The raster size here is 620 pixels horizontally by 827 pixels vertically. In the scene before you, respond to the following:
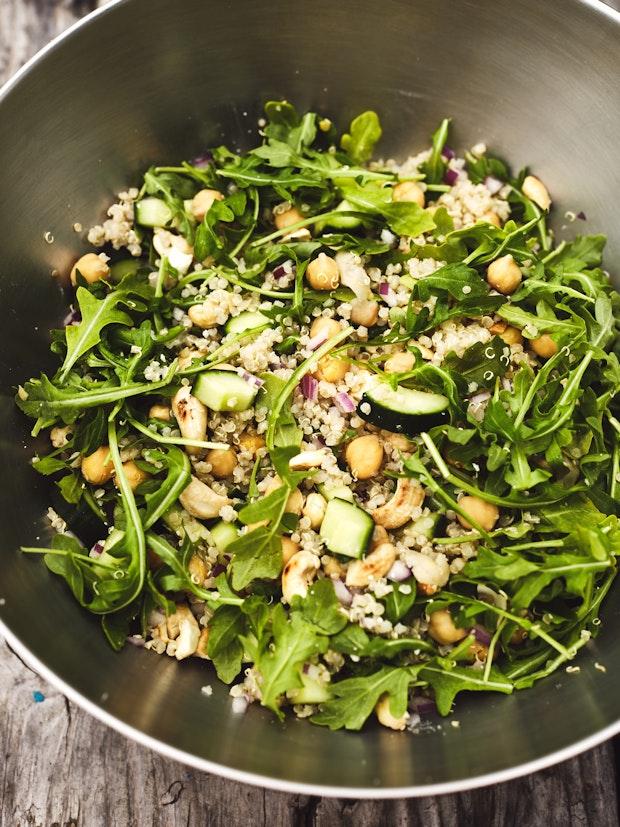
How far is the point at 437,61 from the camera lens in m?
2.23

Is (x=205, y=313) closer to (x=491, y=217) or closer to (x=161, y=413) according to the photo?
(x=161, y=413)

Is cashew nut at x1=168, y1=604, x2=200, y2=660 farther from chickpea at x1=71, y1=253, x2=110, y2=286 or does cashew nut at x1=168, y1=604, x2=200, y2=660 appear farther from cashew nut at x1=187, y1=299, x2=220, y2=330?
chickpea at x1=71, y1=253, x2=110, y2=286

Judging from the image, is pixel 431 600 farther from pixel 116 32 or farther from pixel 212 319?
pixel 116 32

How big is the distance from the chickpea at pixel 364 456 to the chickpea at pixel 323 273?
0.41 meters

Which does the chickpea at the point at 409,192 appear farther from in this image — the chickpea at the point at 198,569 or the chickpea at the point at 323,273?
the chickpea at the point at 198,569

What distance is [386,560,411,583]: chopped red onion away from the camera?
69.5 inches

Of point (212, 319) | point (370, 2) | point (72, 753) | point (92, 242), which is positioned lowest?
point (72, 753)

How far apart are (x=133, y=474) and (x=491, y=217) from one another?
119cm

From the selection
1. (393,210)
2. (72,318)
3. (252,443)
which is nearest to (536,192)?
(393,210)

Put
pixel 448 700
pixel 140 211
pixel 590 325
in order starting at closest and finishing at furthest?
1. pixel 448 700
2. pixel 590 325
3. pixel 140 211

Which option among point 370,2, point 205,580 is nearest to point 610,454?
point 205,580

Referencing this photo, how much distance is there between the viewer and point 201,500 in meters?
1.84

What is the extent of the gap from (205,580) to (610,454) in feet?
3.47

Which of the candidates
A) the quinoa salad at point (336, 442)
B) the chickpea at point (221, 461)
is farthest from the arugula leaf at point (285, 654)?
the chickpea at point (221, 461)
